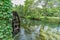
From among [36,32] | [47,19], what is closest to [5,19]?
[36,32]

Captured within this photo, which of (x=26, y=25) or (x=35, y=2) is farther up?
(x=35, y=2)

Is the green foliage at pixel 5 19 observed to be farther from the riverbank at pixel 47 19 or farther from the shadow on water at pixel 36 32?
the riverbank at pixel 47 19

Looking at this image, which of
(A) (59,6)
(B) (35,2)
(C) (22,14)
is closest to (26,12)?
(C) (22,14)

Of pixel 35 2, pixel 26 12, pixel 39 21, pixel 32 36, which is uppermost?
pixel 35 2

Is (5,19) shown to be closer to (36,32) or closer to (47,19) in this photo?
(36,32)

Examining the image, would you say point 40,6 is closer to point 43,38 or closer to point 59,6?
point 59,6

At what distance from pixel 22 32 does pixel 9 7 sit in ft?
13.8

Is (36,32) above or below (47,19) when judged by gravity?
below

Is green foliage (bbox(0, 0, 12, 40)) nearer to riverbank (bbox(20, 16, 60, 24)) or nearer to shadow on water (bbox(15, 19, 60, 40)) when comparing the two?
shadow on water (bbox(15, 19, 60, 40))

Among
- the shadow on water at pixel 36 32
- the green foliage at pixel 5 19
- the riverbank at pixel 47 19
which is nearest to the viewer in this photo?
the green foliage at pixel 5 19

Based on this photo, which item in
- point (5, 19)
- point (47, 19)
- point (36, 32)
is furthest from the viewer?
point (47, 19)

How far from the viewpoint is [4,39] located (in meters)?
4.32

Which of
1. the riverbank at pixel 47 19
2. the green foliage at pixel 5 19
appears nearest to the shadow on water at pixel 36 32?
the riverbank at pixel 47 19

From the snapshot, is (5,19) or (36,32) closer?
(5,19)
